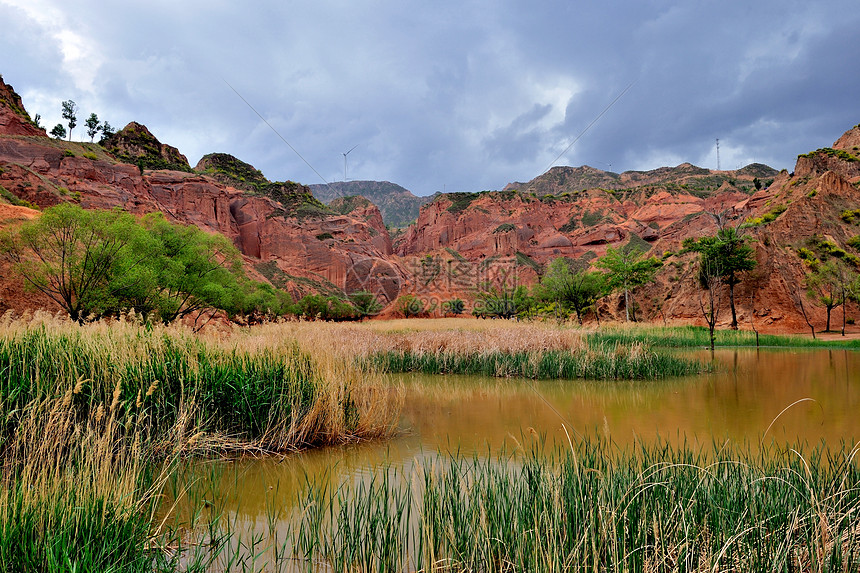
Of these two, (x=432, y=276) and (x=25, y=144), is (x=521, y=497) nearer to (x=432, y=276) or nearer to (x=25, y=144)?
(x=25, y=144)

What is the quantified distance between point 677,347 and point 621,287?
2332cm

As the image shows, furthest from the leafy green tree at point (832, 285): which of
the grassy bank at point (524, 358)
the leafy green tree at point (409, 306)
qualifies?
the leafy green tree at point (409, 306)

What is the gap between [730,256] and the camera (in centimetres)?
3609

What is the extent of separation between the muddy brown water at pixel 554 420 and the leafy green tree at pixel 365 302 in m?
60.9

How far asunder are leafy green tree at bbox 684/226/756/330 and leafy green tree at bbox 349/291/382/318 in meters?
50.8

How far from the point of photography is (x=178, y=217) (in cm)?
6275

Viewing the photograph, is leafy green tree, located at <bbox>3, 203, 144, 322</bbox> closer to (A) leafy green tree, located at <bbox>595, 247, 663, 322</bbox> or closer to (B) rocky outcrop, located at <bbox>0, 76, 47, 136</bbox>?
(A) leafy green tree, located at <bbox>595, 247, 663, 322</bbox>

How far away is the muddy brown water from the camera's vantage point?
5.25 metres

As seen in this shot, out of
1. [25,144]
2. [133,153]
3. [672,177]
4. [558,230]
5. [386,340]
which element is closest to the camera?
[386,340]

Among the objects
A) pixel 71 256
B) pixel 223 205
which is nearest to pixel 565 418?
pixel 71 256

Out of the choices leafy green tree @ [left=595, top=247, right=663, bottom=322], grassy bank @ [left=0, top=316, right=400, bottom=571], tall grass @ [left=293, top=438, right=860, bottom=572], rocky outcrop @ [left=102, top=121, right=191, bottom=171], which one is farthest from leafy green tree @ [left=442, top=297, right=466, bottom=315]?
tall grass @ [left=293, top=438, right=860, bottom=572]

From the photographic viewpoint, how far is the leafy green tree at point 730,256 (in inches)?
1400

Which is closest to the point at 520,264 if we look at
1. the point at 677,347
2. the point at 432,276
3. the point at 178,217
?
the point at 432,276

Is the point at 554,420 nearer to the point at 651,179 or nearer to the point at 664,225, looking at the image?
the point at 664,225
